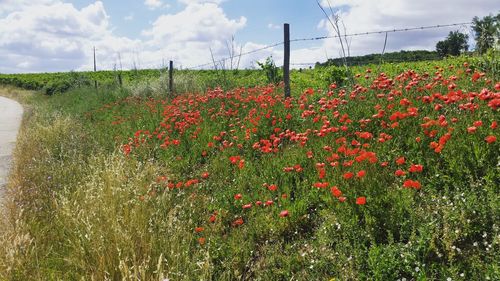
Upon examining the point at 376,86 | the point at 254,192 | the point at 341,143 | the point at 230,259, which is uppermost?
the point at 376,86

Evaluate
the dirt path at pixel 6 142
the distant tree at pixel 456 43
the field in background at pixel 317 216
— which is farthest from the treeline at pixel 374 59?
the dirt path at pixel 6 142

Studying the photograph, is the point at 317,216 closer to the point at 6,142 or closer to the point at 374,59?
the point at 6,142

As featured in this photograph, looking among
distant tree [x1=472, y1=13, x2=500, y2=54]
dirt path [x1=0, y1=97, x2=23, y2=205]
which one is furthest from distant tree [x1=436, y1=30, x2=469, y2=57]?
dirt path [x1=0, y1=97, x2=23, y2=205]

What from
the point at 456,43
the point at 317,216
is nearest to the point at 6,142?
the point at 317,216

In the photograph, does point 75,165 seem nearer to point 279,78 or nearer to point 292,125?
point 292,125

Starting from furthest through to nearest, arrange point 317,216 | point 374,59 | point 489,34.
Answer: point 374,59, point 489,34, point 317,216

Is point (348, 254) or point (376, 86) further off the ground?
point (376, 86)

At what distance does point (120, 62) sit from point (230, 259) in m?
19.1

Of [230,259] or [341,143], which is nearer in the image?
[230,259]

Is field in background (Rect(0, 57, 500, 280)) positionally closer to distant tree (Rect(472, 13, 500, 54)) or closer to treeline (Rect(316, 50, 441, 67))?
distant tree (Rect(472, 13, 500, 54))

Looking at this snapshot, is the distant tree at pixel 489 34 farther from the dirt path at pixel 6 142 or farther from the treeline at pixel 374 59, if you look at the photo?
the dirt path at pixel 6 142

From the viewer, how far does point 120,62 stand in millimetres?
21391

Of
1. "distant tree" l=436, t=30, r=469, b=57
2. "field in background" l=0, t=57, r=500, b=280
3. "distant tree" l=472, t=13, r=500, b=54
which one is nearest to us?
"field in background" l=0, t=57, r=500, b=280

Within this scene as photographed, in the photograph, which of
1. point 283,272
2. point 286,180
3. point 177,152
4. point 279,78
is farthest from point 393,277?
point 279,78
